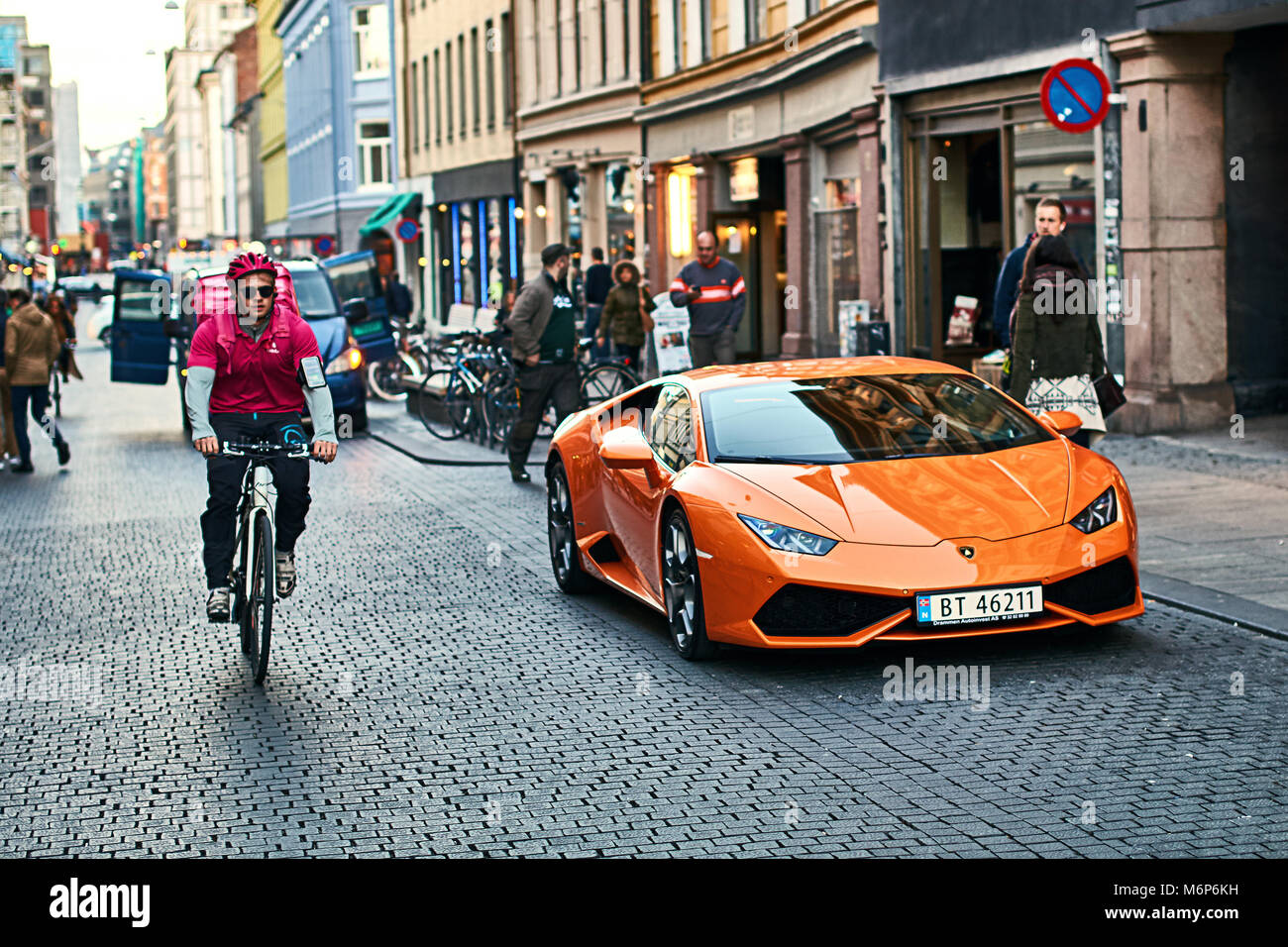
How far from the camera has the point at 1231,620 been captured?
8.88 m

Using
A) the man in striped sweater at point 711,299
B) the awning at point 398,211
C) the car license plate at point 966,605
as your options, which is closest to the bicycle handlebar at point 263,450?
the car license plate at point 966,605

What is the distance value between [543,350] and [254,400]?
7805 millimetres

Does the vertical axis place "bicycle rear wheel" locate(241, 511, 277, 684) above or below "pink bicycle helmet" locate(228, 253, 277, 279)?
below

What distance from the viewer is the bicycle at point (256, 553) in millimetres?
8305

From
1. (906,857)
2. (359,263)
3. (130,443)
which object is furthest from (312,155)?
(906,857)

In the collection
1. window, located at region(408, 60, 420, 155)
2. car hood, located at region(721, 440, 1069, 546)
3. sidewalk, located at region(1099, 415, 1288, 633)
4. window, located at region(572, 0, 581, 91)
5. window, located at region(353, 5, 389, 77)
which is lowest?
sidewalk, located at region(1099, 415, 1288, 633)

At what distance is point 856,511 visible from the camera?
26.4 feet

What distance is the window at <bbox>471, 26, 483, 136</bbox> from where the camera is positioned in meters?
49.3

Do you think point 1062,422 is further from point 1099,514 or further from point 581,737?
point 581,737

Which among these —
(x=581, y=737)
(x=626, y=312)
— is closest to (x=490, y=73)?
(x=626, y=312)

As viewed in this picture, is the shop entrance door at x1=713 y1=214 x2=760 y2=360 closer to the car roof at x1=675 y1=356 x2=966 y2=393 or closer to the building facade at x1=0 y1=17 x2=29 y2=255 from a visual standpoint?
the car roof at x1=675 y1=356 x2=966 y2=393

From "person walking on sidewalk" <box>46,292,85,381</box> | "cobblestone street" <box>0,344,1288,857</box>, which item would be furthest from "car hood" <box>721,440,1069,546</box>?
"person walking on sidewalk" <box>46,292,85,381</box>

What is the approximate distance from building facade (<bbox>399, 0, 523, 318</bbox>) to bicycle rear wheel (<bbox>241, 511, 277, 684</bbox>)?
33.1 metres
